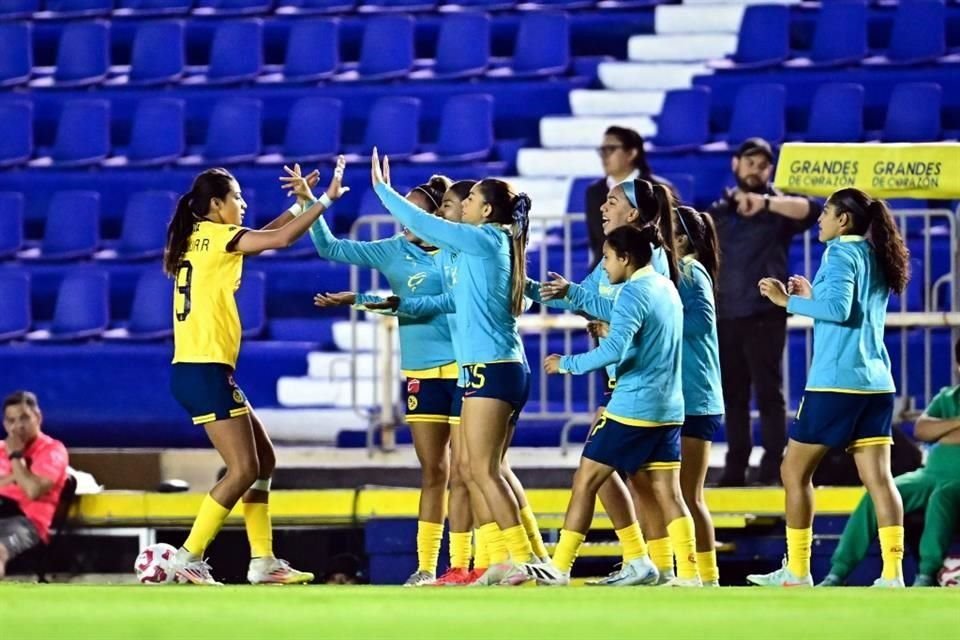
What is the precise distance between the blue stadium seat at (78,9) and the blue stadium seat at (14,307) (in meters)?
2.84

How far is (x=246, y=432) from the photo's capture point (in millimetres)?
7262

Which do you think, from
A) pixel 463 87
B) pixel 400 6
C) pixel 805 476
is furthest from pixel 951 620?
pixel 400 6

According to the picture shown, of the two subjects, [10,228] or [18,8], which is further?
[18,8]

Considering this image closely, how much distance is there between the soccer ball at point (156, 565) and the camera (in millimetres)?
7335

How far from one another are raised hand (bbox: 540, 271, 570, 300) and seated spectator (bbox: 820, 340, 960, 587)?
76.9 inches

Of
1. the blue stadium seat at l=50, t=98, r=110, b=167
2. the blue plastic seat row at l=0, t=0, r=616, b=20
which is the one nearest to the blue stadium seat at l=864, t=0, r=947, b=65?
the blue plastic seat row at l=0, t=0, r=616, b=20

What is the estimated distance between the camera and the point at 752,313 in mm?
9086

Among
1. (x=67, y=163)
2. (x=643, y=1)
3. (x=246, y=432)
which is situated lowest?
(x=246, y=432)

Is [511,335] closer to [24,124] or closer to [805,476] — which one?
[805,476]

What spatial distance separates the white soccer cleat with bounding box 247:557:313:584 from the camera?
295 inches

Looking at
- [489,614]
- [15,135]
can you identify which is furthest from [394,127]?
[489,614]

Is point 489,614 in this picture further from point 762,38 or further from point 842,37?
point 762,38

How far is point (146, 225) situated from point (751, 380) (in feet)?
16.0

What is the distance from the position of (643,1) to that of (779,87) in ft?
5.27
